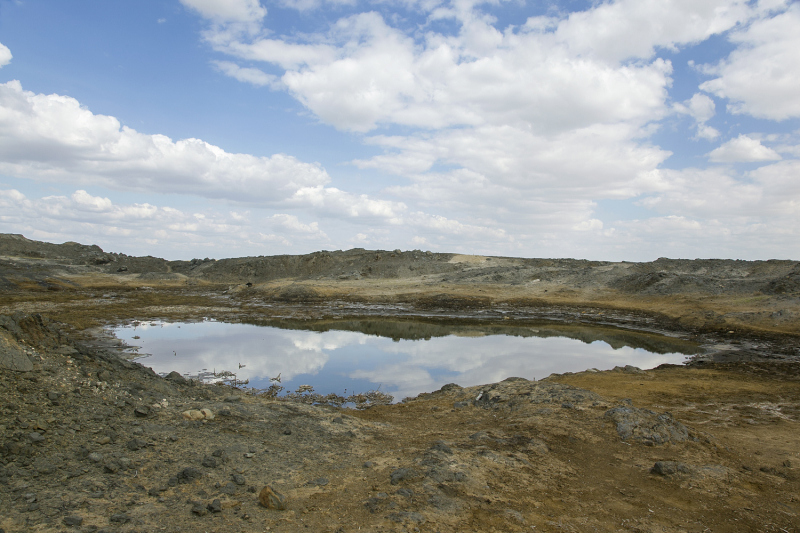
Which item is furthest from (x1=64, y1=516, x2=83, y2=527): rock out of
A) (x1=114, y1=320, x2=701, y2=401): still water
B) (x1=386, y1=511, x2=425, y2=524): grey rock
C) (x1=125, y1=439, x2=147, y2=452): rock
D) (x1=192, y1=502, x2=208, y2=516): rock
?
(x1=114, y1=320, x2=701, y2=401): still water

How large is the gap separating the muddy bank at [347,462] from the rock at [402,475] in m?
0.02

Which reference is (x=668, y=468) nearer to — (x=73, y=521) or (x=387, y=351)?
(x=73, y=521)

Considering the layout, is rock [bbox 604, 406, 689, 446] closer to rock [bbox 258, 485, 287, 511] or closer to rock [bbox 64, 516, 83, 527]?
rock [bbox 258, 485, 287, 511]

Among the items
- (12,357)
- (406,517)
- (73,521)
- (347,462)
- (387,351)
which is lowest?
(387,351)

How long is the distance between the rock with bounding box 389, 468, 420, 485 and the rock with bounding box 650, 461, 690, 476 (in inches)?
133

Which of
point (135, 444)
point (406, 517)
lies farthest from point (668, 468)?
point (135, 444)

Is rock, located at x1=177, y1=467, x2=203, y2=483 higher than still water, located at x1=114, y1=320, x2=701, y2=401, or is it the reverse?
rock, located at x1=177, y1=467, x2=203, y2=483

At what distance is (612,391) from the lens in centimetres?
1075

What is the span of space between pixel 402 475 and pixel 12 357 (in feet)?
18.9

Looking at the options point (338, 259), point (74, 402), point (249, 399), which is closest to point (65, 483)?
point (74, 402)

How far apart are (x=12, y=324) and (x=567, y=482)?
859cm

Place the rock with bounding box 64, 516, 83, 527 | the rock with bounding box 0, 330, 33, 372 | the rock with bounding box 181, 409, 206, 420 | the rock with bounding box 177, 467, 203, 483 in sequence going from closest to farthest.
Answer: the rock with bounding box 64, 516, 83, 527
the rock with bounding box 177, 467, 203, 483
the rock with bounding box 0, 330, 33, 372
the rock with bounding box 181, 409, 206, 420

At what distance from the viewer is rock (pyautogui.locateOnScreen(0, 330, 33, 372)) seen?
5809 millimetres

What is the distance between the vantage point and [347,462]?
5809 mm
